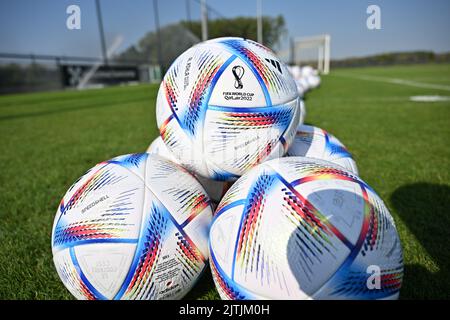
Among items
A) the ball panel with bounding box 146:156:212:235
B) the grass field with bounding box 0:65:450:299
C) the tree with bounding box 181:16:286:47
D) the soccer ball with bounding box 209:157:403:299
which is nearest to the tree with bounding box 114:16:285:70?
the tree with bounding box 181:16:286:47

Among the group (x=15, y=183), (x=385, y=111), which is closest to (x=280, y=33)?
(x=385, y=111)

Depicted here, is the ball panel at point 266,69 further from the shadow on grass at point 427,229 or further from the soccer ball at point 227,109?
the shadow on grass at point 427,229

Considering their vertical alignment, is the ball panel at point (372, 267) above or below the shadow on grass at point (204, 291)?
above

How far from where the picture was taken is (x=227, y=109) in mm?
1744

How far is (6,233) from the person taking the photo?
247cm

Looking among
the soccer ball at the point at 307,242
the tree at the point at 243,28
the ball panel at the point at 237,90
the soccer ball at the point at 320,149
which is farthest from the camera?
the tree at the point at 243,28

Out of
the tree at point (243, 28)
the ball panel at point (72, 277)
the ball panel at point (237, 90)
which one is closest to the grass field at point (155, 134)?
the ball panel at point (72, 277)

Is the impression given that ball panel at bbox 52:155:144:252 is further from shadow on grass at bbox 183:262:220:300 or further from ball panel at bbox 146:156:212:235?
shadow on grass at bbox 183:262:220:300

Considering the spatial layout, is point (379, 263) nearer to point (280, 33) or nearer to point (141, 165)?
point (141, 165)

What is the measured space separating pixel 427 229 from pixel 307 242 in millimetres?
1606

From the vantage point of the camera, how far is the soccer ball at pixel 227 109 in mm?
1759

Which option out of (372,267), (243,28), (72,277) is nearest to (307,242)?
(372,267)

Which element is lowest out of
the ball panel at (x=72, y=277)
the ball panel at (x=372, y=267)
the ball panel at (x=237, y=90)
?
the ball panel at (x=72, y=277)

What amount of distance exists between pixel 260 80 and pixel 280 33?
64784mm
